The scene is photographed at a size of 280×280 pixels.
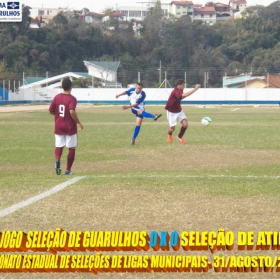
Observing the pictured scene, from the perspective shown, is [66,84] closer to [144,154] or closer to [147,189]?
[147,189]

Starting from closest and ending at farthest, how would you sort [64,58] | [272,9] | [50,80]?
1. [50,80]
2. [64,58]
3. [272,9]

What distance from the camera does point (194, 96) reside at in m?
78.0

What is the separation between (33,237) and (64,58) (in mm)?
107520

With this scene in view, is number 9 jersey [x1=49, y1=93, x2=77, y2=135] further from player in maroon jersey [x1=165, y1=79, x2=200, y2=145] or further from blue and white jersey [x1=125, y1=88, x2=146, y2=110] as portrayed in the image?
blue and white jersey [x1=125, y1=88, x2=146, y2=110]

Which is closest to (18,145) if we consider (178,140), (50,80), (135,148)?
(135,148)

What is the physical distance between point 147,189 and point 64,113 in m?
2.87

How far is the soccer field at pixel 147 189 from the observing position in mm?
7980

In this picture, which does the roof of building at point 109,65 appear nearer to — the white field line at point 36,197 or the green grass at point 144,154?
the green grass at point 144,154

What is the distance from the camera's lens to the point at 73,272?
634 cm

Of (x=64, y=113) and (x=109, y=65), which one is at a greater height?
(x=64, y=113)

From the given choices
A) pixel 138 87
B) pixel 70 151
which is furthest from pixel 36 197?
pixel 138 87

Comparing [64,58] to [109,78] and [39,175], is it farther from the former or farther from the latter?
[39,175]

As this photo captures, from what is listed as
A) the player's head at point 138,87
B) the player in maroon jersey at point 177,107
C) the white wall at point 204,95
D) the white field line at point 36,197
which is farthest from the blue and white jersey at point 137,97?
the white wall at point 204,95

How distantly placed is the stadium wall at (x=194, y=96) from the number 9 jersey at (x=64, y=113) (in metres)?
62.7
